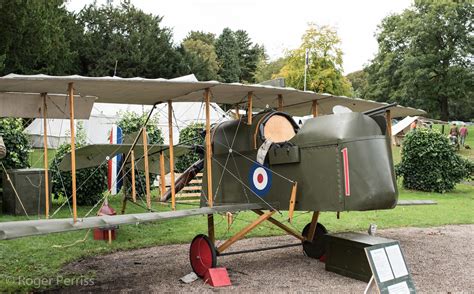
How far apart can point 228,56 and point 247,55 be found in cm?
932

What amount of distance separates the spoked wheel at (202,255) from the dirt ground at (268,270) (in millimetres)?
254

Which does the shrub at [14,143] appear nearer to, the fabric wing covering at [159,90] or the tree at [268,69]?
the fabric wing covering at [159,90]

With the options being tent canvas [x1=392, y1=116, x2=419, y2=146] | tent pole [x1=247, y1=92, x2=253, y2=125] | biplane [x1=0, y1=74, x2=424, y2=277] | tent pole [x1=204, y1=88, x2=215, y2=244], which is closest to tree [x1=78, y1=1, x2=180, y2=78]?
tent canvas [x1=392, y1=116, x2=419, y2=146]

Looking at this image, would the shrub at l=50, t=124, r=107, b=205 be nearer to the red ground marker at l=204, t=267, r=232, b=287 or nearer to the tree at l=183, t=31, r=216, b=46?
the red ground marker at l=204, t=267, r=232, b=287

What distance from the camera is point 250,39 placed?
82562mm

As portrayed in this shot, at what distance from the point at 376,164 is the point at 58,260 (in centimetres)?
522

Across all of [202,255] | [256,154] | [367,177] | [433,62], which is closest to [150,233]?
[202,255]

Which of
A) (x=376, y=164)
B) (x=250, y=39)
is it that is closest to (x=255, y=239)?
(x=376, y=164)

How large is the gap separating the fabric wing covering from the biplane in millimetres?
14

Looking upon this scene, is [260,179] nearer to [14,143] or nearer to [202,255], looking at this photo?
[202,255]

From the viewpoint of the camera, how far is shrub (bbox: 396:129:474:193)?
17.2 m

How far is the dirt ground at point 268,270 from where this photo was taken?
20.6ft

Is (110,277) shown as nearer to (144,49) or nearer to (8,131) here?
(8,131)

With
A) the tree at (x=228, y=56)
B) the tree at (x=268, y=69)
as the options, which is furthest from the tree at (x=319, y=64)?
the tree at (x=228, y=56)
